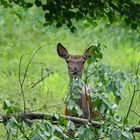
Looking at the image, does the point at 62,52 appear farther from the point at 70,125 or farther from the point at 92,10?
the point at 70,125

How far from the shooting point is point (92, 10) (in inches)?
267

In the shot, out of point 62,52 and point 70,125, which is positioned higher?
point 62,52

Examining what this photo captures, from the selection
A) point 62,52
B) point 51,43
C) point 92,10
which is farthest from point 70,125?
point 51,43

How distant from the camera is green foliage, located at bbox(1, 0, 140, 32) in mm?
6676

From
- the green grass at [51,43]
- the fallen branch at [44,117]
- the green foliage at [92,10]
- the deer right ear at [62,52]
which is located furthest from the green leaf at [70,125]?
the green grass at [51,43]

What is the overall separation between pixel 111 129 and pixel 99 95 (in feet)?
0.80

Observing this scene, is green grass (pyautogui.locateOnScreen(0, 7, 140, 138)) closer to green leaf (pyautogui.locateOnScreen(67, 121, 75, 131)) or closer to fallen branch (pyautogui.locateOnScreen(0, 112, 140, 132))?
fallen branch (pyautogui.locateOnScreen(0, 112, 140, 132))

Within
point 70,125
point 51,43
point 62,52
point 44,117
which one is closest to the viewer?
point 70,125

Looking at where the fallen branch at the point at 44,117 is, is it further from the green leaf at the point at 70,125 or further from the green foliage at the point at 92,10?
the green foliage at the point at 92,10

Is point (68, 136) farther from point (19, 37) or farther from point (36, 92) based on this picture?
point (19, 37)

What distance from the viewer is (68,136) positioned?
4.94 meters

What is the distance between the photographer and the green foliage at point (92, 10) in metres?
6.68

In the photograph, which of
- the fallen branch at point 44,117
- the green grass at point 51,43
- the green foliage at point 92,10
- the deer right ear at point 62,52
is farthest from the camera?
the green grass at point 51,43

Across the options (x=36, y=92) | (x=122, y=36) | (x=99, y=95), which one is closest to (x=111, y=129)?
(x=99, y=95)
